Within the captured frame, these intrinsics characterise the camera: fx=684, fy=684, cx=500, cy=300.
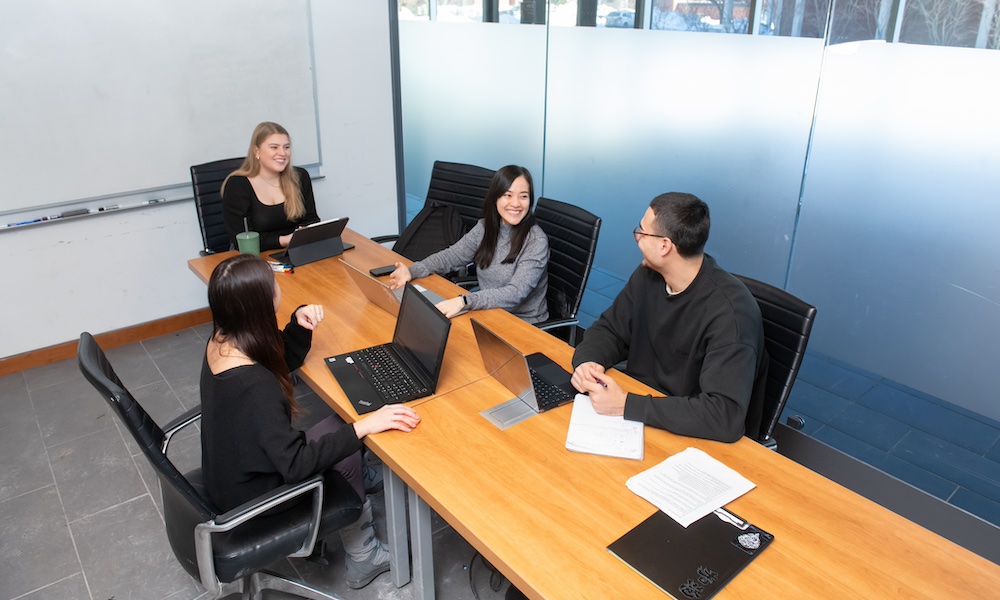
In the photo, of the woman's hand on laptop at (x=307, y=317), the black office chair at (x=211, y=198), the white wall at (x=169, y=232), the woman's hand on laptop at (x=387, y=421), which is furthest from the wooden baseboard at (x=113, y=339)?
the woman's hand on laptop at (x=387, y=421)

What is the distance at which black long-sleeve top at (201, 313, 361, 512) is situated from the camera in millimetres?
1777

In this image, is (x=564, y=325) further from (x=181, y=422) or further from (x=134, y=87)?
(x=134, y=87)

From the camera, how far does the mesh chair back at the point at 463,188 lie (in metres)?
3.80

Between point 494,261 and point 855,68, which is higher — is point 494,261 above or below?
below

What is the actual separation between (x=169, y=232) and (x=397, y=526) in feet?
9.17

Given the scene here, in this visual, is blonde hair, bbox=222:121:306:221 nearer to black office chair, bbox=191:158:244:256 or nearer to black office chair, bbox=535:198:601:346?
black office chair, bbox=191:158:244:256

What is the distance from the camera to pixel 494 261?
311 centimetres

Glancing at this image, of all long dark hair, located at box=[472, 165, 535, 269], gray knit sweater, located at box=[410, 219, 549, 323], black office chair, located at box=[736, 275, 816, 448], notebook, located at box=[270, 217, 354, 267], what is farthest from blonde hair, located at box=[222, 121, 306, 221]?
black office chair, located at box=[736, 275, 816, 448]

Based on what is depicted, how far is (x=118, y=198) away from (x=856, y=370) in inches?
158

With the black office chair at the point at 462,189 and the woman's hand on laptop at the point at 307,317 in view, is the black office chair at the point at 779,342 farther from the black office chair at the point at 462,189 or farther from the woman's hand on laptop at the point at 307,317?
the black office chair at the point at 462,189

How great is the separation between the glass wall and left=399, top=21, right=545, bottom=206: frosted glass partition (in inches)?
1.9

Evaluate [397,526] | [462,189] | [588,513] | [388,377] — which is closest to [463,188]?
[462,189]

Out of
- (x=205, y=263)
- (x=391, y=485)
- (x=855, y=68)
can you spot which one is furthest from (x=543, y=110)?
(x=391, y=485)

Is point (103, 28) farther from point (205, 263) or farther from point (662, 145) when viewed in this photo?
point (662, 145)
